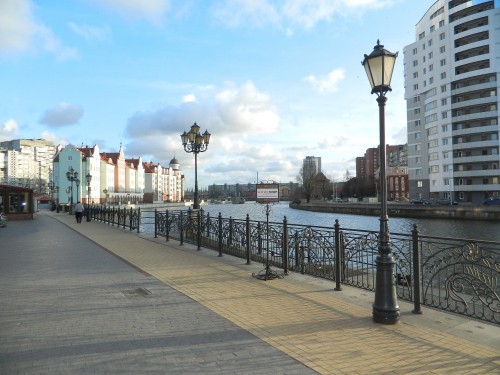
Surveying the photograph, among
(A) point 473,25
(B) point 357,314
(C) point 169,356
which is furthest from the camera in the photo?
(A) point 473,25

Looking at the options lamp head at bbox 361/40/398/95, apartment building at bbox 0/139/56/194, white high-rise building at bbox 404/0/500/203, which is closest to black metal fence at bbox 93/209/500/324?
lamp head at bbox 361/40/398/95

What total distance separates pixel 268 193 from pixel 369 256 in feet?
8.91

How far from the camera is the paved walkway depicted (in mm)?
4004

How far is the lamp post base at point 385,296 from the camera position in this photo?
532 centimetres

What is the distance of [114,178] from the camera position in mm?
102938

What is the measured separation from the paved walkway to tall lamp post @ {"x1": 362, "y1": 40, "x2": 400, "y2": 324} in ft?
0.76

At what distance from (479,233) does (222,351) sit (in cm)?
3355

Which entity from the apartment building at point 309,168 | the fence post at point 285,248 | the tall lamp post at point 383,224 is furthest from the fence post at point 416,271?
the apartment building at point 309,168

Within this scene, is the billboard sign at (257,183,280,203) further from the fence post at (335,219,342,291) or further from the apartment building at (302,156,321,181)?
the apartment building at (302,156,321,181)

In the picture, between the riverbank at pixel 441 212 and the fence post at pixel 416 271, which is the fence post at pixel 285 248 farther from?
the riverbank at pixel 441 212

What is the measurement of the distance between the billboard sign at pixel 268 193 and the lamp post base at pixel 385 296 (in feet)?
12.7

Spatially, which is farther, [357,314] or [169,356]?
[357,314]

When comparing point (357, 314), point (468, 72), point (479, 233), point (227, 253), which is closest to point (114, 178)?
point (468, 72)

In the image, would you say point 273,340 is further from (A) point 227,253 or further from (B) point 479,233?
(B) point 479,233
